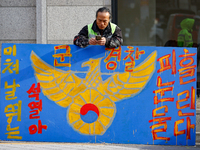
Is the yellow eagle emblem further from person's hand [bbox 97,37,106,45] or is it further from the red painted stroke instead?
person's hand [bbox 97,37,106,45]

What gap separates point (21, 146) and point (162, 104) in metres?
1.91

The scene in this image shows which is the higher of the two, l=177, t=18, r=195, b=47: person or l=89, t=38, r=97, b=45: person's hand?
l=177, t=18, r=195, b=47: person

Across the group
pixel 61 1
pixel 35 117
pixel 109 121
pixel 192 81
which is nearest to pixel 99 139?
pixel 109 121

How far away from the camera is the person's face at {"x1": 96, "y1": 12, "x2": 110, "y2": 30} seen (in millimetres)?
4168

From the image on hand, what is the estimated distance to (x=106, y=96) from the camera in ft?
13.6

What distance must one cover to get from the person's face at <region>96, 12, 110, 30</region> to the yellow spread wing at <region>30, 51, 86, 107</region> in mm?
746

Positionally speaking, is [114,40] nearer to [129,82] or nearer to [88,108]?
[129,82]

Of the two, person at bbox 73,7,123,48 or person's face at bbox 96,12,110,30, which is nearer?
person at bbox 73,7,123,48

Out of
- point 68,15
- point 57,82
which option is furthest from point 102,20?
point 68,15

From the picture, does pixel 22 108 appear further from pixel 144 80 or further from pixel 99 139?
pixel 144 80

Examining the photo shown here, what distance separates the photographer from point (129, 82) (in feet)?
13.6

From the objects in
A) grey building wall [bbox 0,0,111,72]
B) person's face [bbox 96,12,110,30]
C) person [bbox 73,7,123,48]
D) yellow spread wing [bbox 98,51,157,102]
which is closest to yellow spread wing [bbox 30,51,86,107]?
yellow spread wing [bbox 98,51,157,102]

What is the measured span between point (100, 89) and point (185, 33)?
12.2 ft

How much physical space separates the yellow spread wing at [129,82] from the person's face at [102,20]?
682 millimetres
